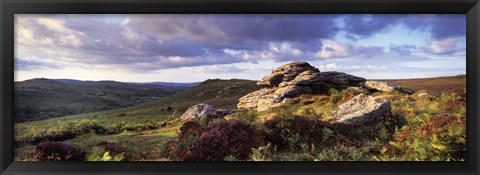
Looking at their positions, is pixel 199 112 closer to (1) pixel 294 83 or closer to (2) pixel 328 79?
(1) pixel 294 83

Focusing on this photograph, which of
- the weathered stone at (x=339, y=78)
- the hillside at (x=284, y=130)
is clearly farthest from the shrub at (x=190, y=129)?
the weathered stone at (x=339, y=78)

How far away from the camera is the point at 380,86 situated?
5.30 m

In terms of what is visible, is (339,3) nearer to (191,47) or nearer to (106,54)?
(191,47)

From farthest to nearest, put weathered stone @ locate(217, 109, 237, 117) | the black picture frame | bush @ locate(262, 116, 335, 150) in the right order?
1. weathered stone @ locate(217, 109, 237, 117)
2. bush @ locate(262, 116, 335, 150)
3. the black picture frame

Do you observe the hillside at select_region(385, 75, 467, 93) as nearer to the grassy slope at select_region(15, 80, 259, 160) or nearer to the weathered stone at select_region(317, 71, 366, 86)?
the weathered stone at select_region(317, 71, 366, 86)

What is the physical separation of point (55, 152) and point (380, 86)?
3.95 meters

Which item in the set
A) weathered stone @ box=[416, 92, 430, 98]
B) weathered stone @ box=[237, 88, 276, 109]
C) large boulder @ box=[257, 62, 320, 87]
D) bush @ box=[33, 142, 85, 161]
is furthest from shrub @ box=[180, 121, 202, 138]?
weathered stone @ box=[416, 92, 430, 98]

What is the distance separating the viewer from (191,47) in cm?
534

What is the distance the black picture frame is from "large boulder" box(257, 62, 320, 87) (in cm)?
65

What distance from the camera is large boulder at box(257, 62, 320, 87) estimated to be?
17.4ft

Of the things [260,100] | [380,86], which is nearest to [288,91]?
[260,100]

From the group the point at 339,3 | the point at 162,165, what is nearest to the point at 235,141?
the point at 162,165

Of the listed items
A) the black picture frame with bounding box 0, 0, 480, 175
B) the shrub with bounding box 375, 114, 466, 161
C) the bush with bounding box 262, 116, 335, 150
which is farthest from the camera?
the bush with bounding box 262, 116, 335, 150

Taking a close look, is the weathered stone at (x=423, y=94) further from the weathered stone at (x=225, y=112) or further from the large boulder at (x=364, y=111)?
the weathered stone at (x=225, y=112)
